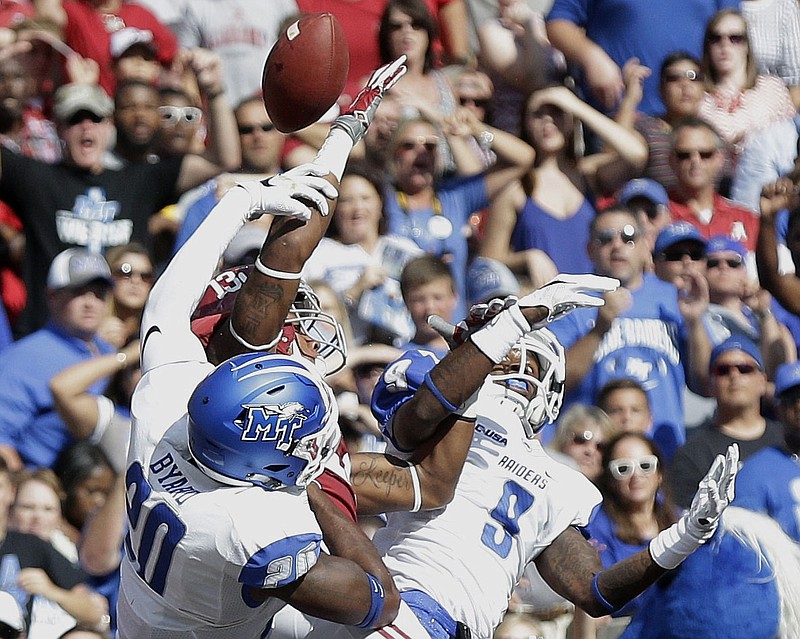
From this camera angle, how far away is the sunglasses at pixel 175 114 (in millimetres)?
6645

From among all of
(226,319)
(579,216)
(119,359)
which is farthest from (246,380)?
(579,216)

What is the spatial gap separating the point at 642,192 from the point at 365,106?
2.87m

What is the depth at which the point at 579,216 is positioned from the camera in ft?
22.7

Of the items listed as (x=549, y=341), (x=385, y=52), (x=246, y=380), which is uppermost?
(x=246, y=380)

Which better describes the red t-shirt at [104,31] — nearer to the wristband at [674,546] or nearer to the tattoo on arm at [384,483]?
the tattoo on arm at [384,483]

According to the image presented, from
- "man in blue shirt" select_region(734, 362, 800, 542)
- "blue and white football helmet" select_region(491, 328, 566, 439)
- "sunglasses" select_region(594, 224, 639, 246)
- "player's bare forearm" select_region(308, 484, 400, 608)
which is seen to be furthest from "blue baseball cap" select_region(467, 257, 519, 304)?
"player's bare forearm" select_region(308, 484, 400, 608)

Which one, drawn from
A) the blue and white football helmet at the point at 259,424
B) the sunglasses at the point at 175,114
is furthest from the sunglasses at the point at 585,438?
the blue and white football helmet at the point at 259,424

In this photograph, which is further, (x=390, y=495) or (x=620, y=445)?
(x=620, y=445)

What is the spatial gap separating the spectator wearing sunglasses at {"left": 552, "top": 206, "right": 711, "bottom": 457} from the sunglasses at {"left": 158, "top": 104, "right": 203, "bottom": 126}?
6.07 feet

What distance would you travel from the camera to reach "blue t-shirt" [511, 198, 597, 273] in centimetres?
678

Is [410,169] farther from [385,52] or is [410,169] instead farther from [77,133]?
[77,133]

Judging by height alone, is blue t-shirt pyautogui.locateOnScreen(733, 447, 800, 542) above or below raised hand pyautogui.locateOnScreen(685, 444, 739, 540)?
below

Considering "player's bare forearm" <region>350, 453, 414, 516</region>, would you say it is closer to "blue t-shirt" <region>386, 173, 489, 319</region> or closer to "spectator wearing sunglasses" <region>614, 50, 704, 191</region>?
"blue t-shirt" <region>386, 173, 489, 319</region>

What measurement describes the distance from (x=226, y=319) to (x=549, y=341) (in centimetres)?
100
